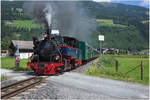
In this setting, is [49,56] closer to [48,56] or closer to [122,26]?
[48,56]

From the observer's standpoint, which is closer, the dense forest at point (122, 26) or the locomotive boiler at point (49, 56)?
the locomotive boiler at point (49, 56)

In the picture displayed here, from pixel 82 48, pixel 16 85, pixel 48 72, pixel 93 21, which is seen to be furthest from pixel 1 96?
pixel 93 21

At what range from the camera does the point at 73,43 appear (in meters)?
15.3

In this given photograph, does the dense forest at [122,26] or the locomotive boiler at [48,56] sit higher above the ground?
the dense forest at [122,26]

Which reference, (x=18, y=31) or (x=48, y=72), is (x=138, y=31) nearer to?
(x=48, y=72)

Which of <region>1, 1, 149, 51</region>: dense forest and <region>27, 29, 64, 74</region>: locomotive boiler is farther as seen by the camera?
<region>1, 1, 149, 51</region>: dense forest

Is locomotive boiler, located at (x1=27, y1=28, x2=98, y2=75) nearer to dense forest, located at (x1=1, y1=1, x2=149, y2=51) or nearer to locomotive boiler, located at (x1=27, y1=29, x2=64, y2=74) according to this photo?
locomotive boiler, located at (x1=27, y1=29, x2=64, y2=74)

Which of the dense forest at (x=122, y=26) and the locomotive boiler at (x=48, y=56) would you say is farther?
the dense forest at (x=122, y=26)

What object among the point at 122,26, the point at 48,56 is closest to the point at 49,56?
the point at 48,56

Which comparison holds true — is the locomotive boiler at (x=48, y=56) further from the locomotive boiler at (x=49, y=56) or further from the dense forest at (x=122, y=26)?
the dense forest at (x=122, y=26)

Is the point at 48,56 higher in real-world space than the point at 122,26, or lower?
lower

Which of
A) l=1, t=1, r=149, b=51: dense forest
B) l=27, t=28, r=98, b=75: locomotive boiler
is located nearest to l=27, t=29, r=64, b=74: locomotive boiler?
l=27, t=28, r=98, b=75: locomotive boiler

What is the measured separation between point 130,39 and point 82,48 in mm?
6140

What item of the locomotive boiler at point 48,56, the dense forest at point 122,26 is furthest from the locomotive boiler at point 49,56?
the dense forest at point 122,26
